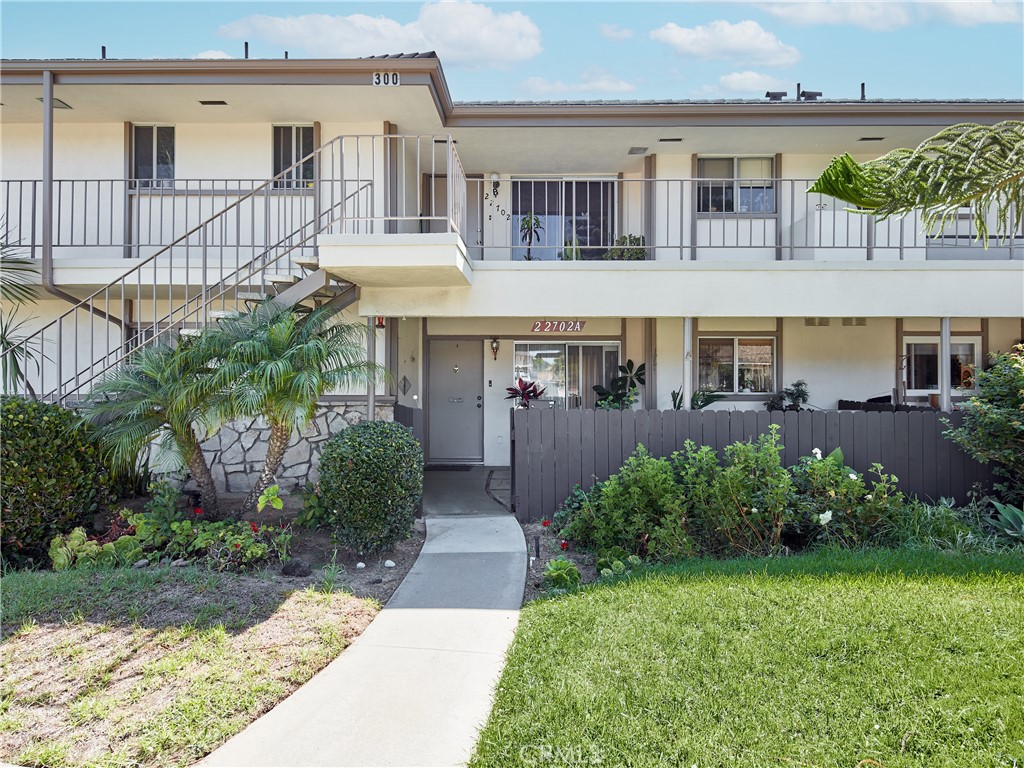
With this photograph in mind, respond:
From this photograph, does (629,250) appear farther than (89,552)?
Yes

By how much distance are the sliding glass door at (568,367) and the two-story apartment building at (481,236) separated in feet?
0.14

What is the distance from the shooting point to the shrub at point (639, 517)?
655 cm

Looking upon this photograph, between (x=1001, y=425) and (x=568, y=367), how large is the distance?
7165 millimetres

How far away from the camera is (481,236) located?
1223 centimetres

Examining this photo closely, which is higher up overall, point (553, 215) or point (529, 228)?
point (553, 215)

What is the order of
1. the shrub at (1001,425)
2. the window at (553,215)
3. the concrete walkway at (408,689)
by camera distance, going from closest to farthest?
the concrete walkway at (408,689)
the shrub at (1001,425)
the window at (553,215)

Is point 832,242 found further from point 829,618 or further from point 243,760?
point 243,760

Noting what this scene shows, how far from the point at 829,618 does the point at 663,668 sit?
4.51 ft

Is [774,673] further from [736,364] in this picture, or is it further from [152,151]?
[152,151]

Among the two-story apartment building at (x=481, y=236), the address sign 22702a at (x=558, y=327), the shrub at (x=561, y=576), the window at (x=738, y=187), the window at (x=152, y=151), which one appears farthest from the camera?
the address sign 22702a at (x=558, y=327)

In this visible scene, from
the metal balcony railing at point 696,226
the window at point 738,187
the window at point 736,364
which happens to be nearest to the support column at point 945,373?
the metal balcony railing at point 696,226

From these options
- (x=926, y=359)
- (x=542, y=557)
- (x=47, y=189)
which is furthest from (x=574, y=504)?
(x=926, y=359)

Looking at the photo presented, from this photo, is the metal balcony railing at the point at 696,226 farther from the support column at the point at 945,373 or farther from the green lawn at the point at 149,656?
the green lawn at the point at 149,656

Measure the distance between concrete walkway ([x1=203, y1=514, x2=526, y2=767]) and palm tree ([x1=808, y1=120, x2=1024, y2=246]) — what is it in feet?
14.4
